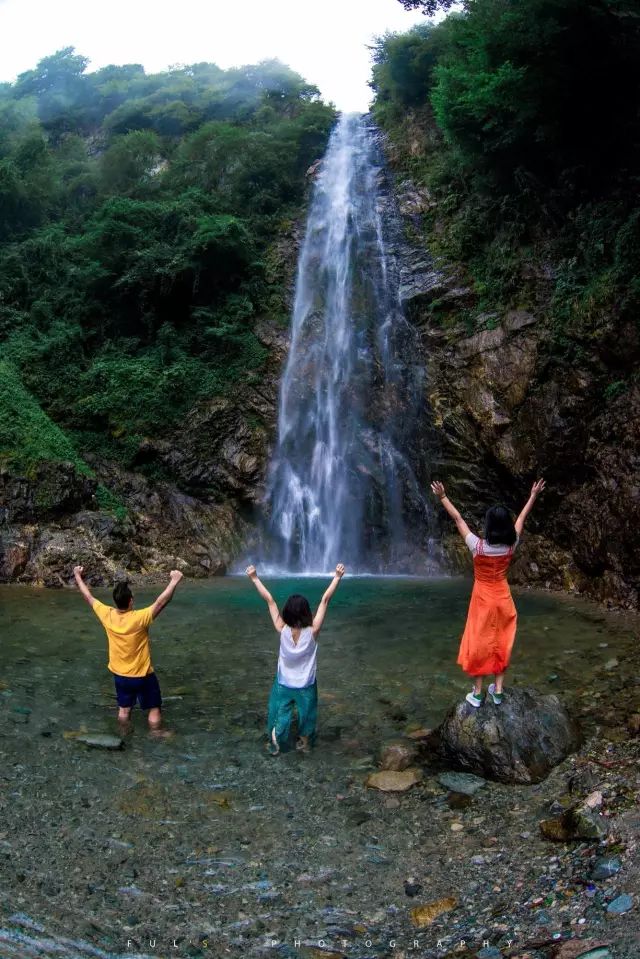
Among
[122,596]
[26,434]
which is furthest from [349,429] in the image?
[122,596]

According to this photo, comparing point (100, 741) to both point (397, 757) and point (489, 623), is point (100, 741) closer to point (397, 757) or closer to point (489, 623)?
point (397, 757)

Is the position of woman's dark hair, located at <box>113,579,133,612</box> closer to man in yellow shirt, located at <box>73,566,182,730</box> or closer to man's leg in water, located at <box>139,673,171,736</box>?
man in yellow shirt, located at <box>73,566,182,730</box>

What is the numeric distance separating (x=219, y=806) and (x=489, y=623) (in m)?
2.28

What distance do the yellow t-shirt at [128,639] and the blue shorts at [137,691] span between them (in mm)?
58

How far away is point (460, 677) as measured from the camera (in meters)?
6.82

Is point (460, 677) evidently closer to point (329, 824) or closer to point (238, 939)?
point (329, 824)

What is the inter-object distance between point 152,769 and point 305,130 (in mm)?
24856

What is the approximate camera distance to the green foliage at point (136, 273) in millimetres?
17516

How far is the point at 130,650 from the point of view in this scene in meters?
5.54

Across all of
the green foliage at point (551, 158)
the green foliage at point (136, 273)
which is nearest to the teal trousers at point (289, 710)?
the green foliage at point (551, 158)

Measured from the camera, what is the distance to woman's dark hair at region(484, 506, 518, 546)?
473 centimetres

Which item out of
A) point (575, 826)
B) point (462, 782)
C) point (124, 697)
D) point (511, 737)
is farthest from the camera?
point (124, 697)

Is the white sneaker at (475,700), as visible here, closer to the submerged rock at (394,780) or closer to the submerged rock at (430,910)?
the submerged rock at (394,780)

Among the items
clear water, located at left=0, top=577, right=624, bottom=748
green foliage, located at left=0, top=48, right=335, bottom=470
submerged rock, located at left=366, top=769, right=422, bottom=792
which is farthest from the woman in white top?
green foliage, located at left=0, top=48, right=335, bottom=470
